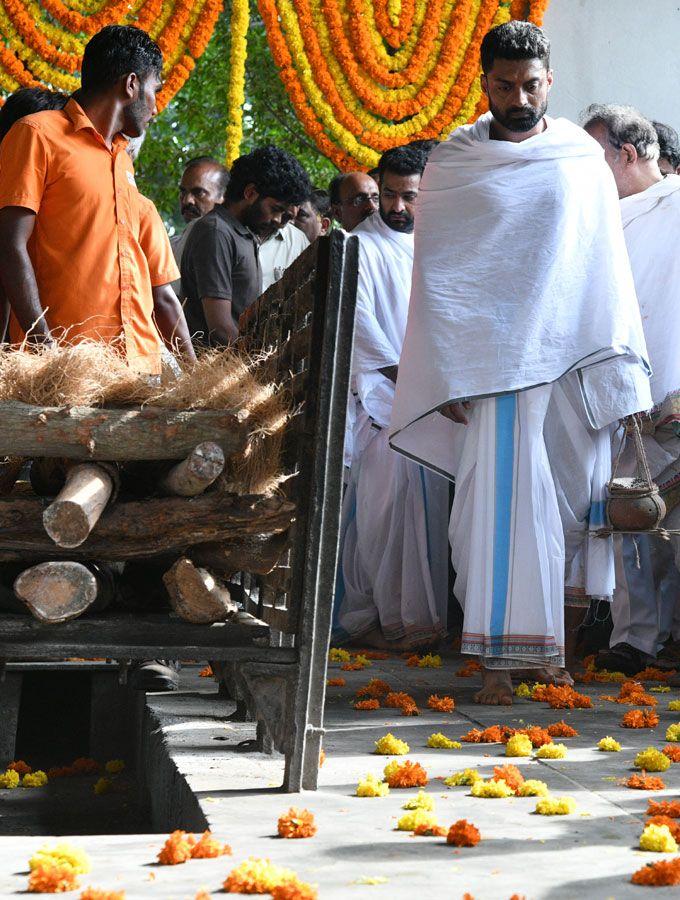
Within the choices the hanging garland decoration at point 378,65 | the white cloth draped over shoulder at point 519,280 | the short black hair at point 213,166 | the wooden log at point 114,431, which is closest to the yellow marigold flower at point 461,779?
the wooden log at point 114,431

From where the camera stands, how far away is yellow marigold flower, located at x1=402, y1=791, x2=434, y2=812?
106 inches

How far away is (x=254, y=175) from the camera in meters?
5.65

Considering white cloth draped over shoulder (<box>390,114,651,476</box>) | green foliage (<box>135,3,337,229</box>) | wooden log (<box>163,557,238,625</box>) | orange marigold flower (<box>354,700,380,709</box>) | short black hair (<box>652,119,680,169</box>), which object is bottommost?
orange marigold flower (<box>354,700,380,709</box>)

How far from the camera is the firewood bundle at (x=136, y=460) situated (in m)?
2.86

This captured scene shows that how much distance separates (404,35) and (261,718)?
21.9 ft

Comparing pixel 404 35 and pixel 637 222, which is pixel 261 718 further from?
pixel 404 35

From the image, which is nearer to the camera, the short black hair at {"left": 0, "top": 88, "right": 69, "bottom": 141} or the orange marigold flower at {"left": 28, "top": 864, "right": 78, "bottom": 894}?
the orange marigold flower at {"left": 28, "top": 864, "right": 78, "bottom": 894}

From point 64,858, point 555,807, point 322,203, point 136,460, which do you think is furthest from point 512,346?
point 322,203

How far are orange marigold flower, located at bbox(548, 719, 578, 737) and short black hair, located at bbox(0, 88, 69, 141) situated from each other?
10.2ft

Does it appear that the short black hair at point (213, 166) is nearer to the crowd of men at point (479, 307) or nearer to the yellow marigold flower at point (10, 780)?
the crowd of men at point (479, 307)

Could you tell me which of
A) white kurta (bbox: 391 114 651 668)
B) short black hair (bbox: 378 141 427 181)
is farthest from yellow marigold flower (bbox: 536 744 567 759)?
short black hair (bbox: 378 141 427 181)

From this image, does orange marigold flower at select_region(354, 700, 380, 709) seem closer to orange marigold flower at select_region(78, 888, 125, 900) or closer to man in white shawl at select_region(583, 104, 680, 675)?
man in white shawl at select_region(583, 104, 680, 675)

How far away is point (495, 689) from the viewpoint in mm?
4441

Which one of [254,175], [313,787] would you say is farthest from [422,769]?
[254,175]
